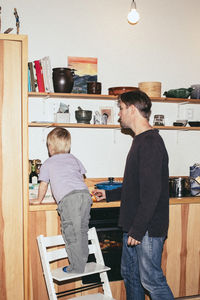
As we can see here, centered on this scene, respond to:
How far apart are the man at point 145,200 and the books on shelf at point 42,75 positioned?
3.21 feet

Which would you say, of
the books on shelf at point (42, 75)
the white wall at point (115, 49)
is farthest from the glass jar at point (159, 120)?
the books on shelf at point (42, 75)

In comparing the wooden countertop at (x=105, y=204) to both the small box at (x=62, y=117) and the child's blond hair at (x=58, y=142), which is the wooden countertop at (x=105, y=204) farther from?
the small box at (x=62, y=117)

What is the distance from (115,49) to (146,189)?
1989 millimetres

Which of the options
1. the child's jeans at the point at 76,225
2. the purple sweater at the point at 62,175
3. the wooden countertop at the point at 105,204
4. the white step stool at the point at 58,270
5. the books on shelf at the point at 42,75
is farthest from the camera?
the books on shelf at the point at 42,75

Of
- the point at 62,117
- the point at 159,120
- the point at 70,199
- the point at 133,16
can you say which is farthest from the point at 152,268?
the point at 133,16

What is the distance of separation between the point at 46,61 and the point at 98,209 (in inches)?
52.8

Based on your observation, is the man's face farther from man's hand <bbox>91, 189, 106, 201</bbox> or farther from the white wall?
the white wall

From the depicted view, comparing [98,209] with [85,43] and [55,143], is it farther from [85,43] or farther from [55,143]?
[85,43]

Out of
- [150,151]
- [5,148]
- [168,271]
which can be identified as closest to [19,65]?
[5,148]

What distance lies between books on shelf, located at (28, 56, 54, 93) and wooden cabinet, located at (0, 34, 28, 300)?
2.07 ft

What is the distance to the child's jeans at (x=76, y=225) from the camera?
7.79 ft

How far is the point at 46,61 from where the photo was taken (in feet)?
10.2

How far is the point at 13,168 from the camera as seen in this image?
2.51 m

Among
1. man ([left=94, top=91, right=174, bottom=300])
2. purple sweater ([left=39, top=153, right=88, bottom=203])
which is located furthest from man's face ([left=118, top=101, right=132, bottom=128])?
purple sweater ([left=39, top=153, right=88, bottom=203])
